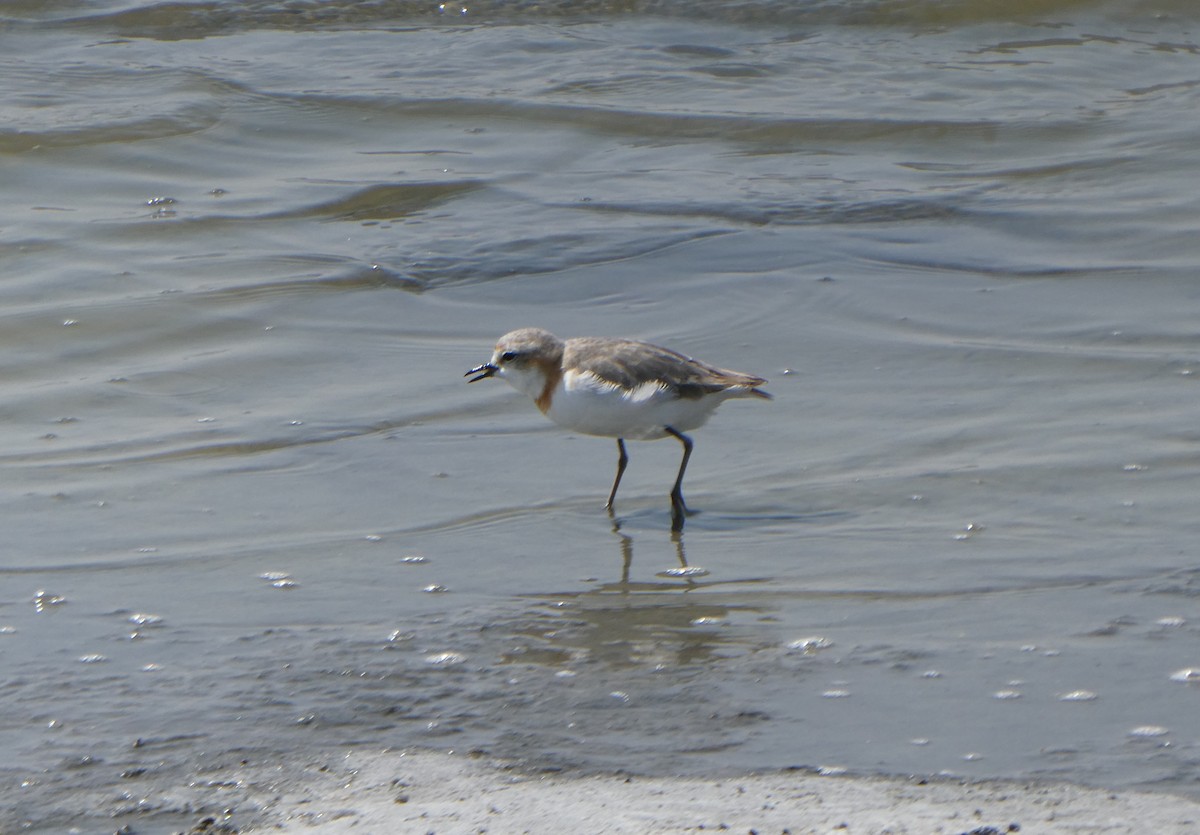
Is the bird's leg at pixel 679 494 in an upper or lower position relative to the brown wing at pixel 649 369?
lower

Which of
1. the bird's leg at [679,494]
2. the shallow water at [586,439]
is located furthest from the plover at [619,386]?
the shallow water at [586,439]

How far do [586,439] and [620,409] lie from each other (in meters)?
0.83

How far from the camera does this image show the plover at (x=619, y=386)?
5.66 meters

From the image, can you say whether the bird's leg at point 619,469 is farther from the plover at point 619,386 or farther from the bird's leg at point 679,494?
the bird's leg at point 679,494

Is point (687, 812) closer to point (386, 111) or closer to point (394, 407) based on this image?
point (394, 407)

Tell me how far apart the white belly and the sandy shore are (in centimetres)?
213

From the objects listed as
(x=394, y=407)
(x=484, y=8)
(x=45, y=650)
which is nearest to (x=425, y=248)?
(x=394, y=407)

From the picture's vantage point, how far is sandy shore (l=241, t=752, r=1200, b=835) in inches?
127

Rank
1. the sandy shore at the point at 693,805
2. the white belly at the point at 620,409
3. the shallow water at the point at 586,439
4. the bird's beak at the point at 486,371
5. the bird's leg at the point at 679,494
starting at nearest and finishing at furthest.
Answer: the sandy shore at the point at 693,805 < the shallow water at the point at 586,439 < the bird's leg at the point at 679,494 < the white belly at the point at 620,409 < the bird's beak at the point at 486,371

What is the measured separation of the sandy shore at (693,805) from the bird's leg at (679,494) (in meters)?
1.92

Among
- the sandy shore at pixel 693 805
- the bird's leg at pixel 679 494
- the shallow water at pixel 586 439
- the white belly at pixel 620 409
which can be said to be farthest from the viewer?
the white belly at pixel 620 409

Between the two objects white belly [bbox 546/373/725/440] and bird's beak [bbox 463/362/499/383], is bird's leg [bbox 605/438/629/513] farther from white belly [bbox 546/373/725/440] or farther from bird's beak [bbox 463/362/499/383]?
bird's beak [bbox 463/362/499/383]

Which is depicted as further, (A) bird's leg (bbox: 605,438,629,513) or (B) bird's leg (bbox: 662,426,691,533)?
(A) bird's leg (bbox: 605,438,629,513)

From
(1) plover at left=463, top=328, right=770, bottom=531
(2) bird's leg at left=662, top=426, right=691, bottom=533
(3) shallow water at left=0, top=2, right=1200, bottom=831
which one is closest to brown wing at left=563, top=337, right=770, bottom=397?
(1) plover at left=463, top=328, right=770, bottom=531
